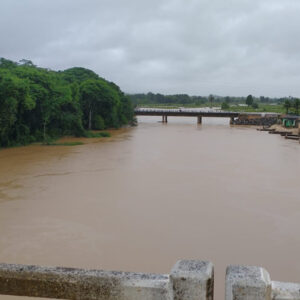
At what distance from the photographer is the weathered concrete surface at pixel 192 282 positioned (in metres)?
1.88

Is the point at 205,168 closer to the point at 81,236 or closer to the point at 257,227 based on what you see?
the point at 257,227

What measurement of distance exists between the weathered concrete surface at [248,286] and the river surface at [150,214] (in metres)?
6.16

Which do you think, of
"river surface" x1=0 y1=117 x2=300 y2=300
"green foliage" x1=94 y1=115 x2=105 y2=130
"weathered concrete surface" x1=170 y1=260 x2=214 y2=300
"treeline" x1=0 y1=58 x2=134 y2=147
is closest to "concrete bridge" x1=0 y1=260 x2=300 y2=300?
"weathered concrete surface" x1=170 y1=260 x2=214 y2=300

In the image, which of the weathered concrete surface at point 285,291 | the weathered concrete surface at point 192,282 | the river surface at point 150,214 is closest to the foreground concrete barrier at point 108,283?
the weathered concrete surface at point 192,282

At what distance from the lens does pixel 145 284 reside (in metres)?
1.97

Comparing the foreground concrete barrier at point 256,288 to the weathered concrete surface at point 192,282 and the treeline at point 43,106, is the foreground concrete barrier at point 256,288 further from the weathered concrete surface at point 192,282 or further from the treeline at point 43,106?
the treeline at point 43,106

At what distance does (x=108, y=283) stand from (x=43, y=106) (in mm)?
33205

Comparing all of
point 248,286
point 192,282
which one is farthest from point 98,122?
point 248,286

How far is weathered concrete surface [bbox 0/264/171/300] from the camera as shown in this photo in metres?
1.96

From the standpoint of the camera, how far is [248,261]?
916cm

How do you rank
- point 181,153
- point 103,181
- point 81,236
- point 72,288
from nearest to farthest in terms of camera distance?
1. point 72,288
2. point 81,236
3. point 103,181
4. point 181,153

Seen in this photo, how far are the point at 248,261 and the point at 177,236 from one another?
8.03ft

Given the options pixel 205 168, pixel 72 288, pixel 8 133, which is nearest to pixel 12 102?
pixel 8 133

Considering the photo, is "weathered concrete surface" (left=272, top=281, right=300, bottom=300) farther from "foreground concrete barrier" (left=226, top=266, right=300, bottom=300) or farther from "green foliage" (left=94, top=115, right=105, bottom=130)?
"green foliage" (left=94, top=115, right=105, bottom=130)
